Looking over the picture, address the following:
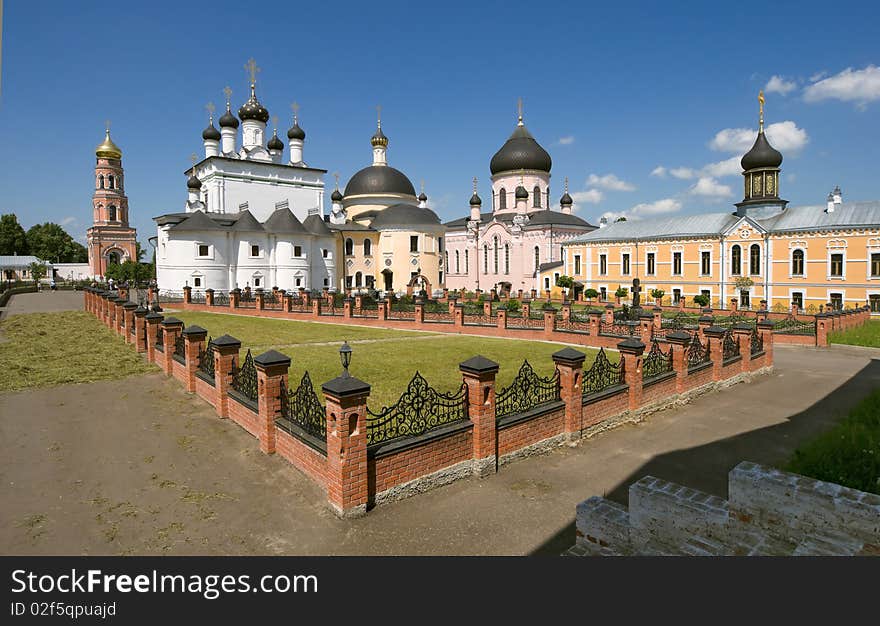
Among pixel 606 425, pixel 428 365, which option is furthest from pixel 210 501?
pixel 428 365

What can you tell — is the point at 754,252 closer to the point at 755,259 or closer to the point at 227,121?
the point at 755,259

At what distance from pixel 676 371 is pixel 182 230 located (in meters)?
38.8

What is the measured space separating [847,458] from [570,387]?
3604 millimetres

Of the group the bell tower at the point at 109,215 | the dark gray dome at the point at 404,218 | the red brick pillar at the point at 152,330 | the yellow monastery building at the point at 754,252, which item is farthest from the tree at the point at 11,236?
the red brick pillar at the point at 152,330

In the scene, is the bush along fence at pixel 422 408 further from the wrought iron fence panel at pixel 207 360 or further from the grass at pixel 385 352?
the grass at pixel 385 352

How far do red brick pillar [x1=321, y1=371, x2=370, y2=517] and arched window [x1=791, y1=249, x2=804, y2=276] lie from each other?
3802 centimetres

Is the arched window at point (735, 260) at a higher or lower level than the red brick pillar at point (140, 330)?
higher

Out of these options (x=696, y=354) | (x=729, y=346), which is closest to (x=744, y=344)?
(x=729, y=346)

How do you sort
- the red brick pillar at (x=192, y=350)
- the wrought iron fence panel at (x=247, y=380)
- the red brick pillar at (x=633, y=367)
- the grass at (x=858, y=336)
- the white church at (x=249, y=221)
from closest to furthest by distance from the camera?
the wrought iron fence panel at (x=247, y=380) < the red brick pillar at (x=633, y=367) < the red brick pillar at (x=192, y=350) < the grass at (x=858, y=336) < the white church at (x=249, y=221)

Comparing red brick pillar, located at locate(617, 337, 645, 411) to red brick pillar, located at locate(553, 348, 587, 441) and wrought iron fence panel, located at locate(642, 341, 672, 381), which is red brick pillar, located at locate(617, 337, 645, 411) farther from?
red brick pillar, located at locate(553, 348, 587, 441)

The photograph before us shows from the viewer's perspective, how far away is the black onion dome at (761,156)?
3847 cm

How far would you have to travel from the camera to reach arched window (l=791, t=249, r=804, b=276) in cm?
3472

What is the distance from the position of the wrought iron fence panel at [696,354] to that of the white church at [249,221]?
37.0m

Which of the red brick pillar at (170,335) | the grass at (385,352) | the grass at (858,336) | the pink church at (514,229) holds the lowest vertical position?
the grass at (858,336)
